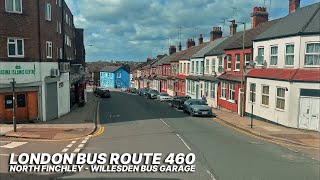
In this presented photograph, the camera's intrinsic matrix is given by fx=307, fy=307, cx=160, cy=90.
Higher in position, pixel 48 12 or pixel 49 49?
pixel 48 12

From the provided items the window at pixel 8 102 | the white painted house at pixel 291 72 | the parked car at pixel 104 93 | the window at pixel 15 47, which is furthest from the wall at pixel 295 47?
the parked car at pixel 104 93

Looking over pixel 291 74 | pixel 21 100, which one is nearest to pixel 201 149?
pixel 291 74

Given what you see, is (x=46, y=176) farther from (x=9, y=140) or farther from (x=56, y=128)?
(x=56, y=128)

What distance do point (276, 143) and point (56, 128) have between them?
515 inches

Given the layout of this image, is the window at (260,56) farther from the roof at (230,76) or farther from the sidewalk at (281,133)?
the sidewalk at (281,133)

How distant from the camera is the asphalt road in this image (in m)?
10.4

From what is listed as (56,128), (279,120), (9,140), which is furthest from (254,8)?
(9,140)

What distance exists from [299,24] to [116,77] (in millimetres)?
89770

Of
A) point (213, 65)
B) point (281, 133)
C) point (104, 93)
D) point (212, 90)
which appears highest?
point (213, 65)

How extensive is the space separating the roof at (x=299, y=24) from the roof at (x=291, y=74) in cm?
246

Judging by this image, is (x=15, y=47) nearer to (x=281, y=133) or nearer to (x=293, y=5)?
(x=281, y=133)

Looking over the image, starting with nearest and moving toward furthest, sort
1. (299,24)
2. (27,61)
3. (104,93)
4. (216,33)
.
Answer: (27,61) → (299,24) → (216,33) → (104,93)

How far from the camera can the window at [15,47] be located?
20267mm

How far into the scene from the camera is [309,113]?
19156 mm
